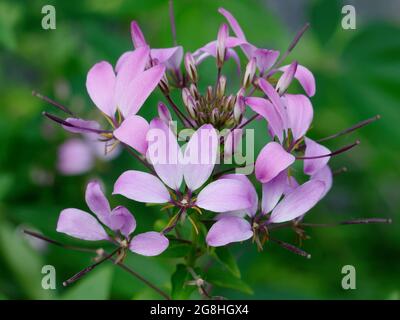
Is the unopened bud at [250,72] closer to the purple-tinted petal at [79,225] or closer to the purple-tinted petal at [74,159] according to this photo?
the purple-tinted petal at [79,225]

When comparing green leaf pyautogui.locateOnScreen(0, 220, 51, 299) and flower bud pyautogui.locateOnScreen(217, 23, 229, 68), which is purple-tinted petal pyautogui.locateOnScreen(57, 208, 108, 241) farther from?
green leaf pyautogui.locateOnScreen(0, 220, 51, 299)

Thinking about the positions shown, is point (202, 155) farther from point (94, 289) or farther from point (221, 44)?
point (94, 289)

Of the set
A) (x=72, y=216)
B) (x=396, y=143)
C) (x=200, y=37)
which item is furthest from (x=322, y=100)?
(x=72, y=216)

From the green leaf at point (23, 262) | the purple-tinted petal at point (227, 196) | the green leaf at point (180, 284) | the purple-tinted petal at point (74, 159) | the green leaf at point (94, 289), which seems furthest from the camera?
the purple-tinted petal at point (74, 159)

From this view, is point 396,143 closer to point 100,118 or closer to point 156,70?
point 100,118

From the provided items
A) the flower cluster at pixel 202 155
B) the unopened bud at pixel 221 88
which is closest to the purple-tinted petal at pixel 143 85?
the flower cluster at pixel 202 155
